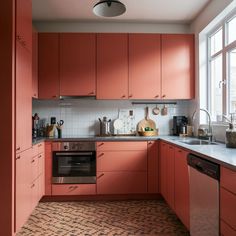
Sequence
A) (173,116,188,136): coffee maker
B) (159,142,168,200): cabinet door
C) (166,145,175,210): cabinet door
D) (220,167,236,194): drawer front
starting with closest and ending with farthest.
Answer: (220,167,236,194): drawer front < (166,145,175,210): cabinet door < (159,142,168,200): cabinet door < (173,116,188,136): coffee maker

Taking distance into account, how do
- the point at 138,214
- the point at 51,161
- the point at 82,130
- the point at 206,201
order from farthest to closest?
the point at 82,130 < the point at 51,161 < the point at 138,214 < the point at 206,201

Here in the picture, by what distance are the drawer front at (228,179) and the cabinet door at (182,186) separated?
722 millimetres

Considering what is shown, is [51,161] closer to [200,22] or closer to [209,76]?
[209,76]

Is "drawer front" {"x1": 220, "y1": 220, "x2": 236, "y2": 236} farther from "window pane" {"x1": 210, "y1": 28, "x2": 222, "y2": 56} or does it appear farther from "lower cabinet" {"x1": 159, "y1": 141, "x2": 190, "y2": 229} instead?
"window pane" {"x1": 210, "y1": 28, "x2": 222, "y2": 56}

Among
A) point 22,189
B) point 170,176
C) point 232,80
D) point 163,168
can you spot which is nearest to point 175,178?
point 170,176

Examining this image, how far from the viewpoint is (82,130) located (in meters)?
3.97

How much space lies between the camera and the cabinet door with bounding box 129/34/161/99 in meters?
3.66

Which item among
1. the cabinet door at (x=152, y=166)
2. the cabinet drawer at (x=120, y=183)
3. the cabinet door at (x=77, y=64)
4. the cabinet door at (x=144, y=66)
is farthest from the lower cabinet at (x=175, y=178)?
the cabinet door at (x=77, y=64)

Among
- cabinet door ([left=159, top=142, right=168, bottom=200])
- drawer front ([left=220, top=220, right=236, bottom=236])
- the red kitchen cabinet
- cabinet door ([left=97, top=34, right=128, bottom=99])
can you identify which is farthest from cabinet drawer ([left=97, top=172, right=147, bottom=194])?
drawer front ([left=220, top=220, right=236, bottom=236])

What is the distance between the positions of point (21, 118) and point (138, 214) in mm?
1728

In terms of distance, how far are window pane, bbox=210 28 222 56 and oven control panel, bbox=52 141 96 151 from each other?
211cm

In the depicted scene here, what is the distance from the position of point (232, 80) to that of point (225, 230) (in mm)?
1943

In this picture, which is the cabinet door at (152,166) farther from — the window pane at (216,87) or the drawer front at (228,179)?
the drawer front at (228,179)

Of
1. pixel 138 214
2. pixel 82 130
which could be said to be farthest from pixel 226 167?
pixel 82 130
